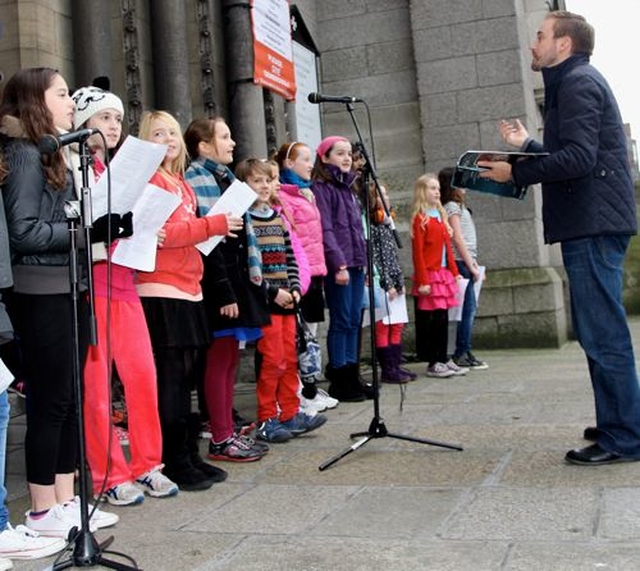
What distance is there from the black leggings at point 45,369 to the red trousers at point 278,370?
1.54 metres

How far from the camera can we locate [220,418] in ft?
14.8

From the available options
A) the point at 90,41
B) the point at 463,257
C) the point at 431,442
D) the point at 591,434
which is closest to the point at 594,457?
the point at 591,434

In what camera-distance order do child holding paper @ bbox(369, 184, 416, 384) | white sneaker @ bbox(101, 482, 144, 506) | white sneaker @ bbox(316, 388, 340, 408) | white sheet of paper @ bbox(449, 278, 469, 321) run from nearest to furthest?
white sneaker @ bbox(101, 482, 144, 506)
white sneaker @ bbox(316, 388, 340, 408)
child holding paper @ bbox(369, 184, 416, 384)
white sheet of paper @ bbox(449, 278, 469, 321)

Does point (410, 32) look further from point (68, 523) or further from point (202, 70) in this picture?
point (68, 523)

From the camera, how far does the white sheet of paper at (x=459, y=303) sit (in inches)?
304

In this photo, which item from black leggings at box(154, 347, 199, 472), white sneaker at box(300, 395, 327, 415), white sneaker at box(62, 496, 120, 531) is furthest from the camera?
white sneaker at box(300, 395, 327, 415)

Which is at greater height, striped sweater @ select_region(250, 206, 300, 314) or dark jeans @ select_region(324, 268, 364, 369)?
striped sweater @ select_region(250, 206, 300, 314)

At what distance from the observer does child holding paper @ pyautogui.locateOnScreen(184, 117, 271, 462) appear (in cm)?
441

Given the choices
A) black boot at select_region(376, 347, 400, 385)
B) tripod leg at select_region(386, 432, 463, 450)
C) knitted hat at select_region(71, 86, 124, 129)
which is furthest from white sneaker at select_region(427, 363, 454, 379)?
knitted hat at select_region(71, 86, 124, 129)

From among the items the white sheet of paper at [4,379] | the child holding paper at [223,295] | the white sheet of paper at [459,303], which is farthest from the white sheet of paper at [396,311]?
the white sheet of paper at [4,379]

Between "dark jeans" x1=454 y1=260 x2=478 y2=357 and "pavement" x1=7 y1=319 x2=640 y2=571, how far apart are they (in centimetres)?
250

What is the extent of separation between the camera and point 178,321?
399 centimetres

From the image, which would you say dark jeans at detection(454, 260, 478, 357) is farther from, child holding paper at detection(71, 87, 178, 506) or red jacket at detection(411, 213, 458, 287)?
child holding paper at detection(71, 87, 178, 506)

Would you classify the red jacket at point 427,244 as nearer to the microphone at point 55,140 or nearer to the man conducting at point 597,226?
the man conducting at point 597,226
